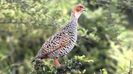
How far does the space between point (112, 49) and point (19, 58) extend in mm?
2357

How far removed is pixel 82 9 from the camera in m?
9.56

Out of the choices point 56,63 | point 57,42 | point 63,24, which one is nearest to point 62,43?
point 57,42

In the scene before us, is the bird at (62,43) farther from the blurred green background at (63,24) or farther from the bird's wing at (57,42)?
the blurred green background at (63,24)

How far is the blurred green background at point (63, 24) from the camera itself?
11711mm

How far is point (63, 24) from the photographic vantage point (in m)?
11.1

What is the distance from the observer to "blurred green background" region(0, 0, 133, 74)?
11711 millimetres

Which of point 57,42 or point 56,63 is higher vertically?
point 57,42

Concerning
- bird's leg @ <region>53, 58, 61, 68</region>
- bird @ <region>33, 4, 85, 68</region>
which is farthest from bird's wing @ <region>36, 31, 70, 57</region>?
bird's leg @ <region>53, 58, 61, 68</region>

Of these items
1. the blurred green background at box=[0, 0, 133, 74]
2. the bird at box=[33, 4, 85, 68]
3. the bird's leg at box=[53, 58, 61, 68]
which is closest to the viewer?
the bird's leg at box=[53, 58, 61, 68]

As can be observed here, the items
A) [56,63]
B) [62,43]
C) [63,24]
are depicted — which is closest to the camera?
[56,63]

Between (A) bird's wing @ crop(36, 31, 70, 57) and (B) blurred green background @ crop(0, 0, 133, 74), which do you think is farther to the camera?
(B) blurred green background @ crop(0, 0, 133, 74)

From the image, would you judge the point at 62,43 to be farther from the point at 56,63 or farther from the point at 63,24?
the point at 63,24

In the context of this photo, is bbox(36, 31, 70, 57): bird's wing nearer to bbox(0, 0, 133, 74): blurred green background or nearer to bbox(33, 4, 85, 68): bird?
bbox(33, 4, 85, 68): bird

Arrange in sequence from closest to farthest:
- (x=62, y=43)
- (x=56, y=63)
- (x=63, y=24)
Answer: (x=56, y=63) → (x=62, y=43) → (x=63, y=24)
